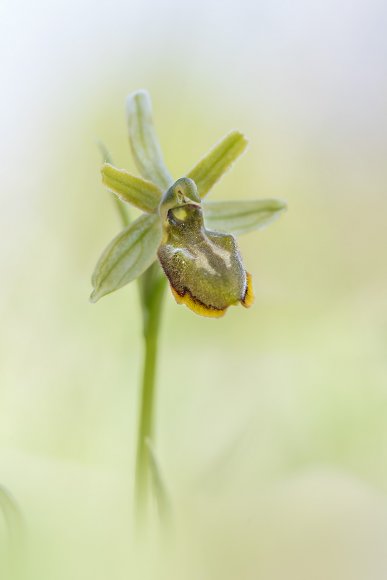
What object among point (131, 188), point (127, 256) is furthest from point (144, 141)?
point (127, 256)

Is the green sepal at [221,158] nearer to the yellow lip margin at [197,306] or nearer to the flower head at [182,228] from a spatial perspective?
the flower head at [182,228]

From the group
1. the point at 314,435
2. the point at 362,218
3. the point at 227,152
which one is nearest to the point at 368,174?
the point at 362,218

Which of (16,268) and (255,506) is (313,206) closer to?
(16,268)

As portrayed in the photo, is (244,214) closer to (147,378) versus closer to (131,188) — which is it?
(131,188)

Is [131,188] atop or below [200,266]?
atop

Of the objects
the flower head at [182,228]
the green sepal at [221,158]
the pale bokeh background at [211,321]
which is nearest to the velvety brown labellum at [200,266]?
the flower head at [182,228]

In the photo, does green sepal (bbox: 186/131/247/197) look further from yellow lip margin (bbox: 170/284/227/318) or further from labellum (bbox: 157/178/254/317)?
yellow lip margin (bbox: 170/284/227/318)
